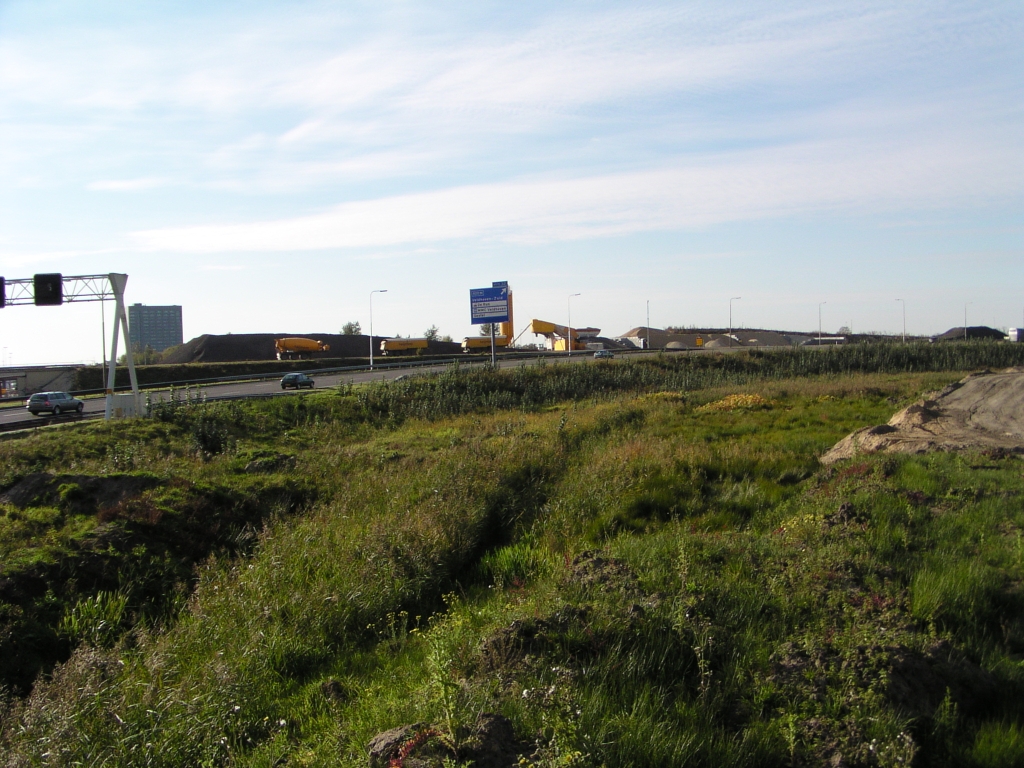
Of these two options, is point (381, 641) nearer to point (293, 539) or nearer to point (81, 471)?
point (293, 539)

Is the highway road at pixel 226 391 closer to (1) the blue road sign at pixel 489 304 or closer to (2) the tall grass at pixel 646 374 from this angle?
(2) the tall grass at pixel 646 374

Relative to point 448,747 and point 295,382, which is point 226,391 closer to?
point 295,382

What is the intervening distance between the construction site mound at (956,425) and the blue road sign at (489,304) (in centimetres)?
2362

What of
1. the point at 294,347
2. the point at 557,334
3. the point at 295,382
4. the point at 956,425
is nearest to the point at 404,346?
the point at 294,347

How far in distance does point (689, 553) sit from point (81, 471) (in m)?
13.2

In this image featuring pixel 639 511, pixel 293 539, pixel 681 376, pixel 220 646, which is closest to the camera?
pixel 220 646

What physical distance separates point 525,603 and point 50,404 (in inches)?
1191

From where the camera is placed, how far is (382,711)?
555 centimetres

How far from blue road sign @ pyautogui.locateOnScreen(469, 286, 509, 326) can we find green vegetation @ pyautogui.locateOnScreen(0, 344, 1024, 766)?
24070 mm

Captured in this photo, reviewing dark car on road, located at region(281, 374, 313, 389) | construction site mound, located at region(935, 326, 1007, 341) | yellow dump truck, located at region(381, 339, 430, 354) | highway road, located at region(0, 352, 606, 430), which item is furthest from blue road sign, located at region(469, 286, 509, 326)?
construction site mound, located at region(935, 326, 1007, 341)

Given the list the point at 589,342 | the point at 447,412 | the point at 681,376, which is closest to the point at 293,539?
the point at 447,412

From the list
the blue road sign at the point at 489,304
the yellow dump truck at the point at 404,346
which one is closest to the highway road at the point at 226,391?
the blue road sign at the point at 489,304

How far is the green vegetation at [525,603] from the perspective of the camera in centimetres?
525

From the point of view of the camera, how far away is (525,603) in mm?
7395
